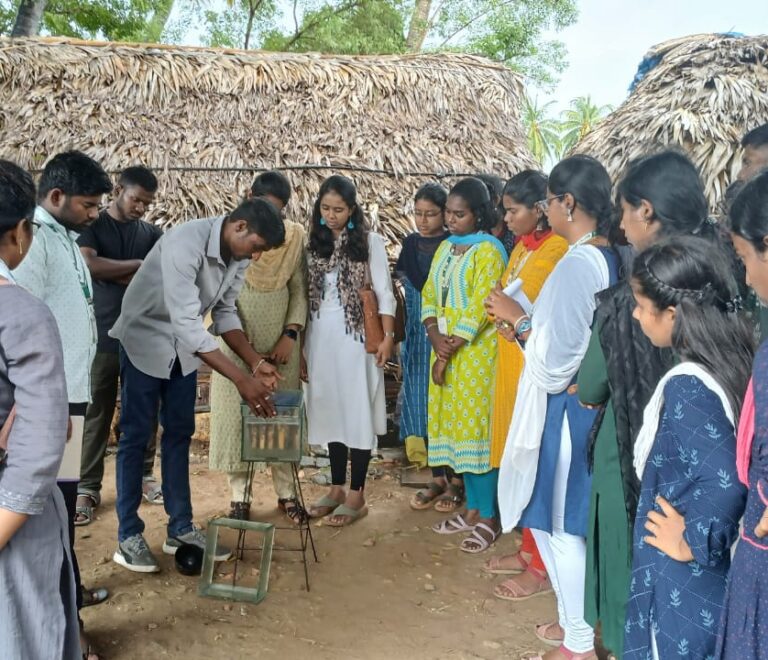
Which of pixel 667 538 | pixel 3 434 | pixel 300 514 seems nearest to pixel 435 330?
pixel 300 514

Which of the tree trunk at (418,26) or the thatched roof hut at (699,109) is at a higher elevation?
the tree trunk at (418,26)

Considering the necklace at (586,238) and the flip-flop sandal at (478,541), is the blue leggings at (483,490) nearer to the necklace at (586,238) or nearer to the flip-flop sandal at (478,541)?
the flip-flop sandal at (478,541)

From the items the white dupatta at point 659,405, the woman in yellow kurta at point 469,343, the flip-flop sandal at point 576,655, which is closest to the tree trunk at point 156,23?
the woman in yellow kurta at point 469,343

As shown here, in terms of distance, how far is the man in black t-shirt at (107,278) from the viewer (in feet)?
13.3

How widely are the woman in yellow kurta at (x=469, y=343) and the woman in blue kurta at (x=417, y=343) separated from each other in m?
0.50

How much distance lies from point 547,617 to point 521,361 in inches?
46.1

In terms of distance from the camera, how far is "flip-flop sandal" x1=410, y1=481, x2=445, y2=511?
15.1ft

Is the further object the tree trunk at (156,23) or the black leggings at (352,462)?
the tree trunk at (156,23)

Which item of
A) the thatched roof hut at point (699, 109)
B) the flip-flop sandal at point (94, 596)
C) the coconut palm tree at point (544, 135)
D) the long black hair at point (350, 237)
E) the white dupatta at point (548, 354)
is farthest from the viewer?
the coconut palm tree at point (544, 135)

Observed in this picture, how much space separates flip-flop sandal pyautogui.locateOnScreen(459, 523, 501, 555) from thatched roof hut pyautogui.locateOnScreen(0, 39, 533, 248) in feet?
8.41

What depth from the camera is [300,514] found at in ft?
13.9

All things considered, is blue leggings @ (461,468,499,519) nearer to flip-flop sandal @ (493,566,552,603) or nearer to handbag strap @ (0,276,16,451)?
flip-flop sandal @ (493,566,552,603)

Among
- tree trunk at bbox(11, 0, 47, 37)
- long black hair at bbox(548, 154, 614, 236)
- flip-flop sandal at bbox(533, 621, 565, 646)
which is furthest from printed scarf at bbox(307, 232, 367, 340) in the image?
tree trunk at bbox(11, 0, 47, 37)

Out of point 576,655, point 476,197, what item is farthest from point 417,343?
point 576,655
